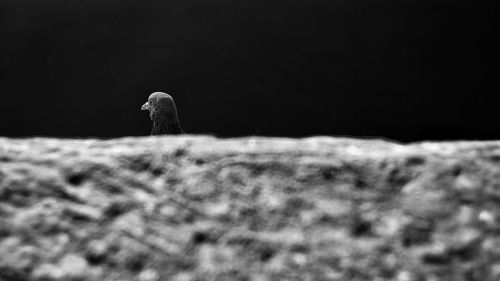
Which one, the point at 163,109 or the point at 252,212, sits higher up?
the point at 163,109

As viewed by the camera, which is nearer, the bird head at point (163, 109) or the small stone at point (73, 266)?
the small stone at point (73, 266)

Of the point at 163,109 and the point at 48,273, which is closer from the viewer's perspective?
the point at 48,273

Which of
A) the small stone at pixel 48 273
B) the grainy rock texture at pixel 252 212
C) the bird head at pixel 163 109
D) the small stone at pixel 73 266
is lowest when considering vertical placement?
the small stone at pixel 48 273

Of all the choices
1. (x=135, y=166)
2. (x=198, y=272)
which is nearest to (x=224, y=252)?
(x=198, y=272)

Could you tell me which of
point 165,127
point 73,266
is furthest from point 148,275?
point 165,127

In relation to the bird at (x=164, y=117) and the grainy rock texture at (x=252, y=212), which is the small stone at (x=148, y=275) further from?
the bird at (x=164, y=117)

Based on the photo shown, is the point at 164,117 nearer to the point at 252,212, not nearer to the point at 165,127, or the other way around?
the point at 165,127

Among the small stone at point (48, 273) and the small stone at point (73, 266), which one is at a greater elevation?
the small stone at point (73, 266)

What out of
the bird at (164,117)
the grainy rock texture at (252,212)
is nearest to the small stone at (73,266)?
Result: the grainy rock texture at (252,212)
